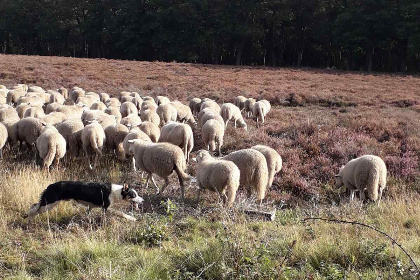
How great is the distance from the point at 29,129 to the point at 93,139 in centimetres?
206

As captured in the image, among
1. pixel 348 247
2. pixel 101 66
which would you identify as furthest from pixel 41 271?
pixel 101 66

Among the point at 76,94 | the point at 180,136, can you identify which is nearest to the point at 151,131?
the point at 180,136

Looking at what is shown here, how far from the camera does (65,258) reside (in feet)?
14.9

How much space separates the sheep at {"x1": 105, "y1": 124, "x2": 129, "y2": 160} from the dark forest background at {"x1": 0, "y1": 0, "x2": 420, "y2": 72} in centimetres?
4272

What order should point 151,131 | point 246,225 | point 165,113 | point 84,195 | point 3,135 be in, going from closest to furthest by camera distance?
point 246,225 → point 84,195 → point 3,135 → point 151,131 → point 165,113

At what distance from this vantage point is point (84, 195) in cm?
603

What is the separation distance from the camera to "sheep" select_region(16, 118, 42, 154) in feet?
34.2

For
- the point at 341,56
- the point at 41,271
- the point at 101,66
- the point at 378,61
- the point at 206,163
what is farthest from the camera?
the point at 341,56

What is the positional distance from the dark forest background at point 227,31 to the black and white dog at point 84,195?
151 ft

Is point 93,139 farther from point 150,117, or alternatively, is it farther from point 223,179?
point 223,179

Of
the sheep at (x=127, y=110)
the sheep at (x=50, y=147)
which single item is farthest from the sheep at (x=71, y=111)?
the sheep at (x=50, y=147)

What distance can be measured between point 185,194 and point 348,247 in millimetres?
4291

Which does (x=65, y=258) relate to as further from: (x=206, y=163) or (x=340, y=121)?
(x=340, y=121)

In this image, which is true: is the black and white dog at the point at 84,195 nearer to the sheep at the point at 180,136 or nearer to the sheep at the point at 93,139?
the sheep at the point at 93,139
